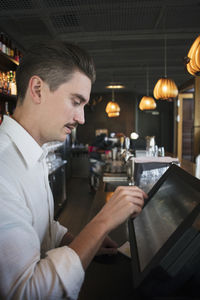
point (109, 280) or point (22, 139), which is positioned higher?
point (22, 139)

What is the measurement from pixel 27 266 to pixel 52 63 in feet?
2.12

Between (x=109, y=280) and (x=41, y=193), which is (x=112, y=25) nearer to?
(x=41, y=193)

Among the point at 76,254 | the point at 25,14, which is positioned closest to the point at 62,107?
the point at 76,254

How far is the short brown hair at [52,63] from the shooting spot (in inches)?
32.7

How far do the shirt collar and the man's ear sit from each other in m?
0.12

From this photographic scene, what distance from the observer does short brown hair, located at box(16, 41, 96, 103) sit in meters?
0.83

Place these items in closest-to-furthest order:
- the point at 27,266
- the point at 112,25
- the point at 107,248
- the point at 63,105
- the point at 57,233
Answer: the point at 27,266
the point at 63,105
the point at 107,248
the point at 57,233
the point at 112,25

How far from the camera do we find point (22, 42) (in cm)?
445

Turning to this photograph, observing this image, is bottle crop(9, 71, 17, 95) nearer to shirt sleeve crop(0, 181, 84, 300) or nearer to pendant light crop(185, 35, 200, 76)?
pendant light crop(185, 35, 200, 76)

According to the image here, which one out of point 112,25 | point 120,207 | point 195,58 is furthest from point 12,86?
point 120,207

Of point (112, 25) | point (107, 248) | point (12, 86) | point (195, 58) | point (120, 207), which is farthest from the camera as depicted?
point (112, 25)

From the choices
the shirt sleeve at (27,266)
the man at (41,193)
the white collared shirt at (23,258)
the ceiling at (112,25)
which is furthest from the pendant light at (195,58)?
the shirt sleeve at (27,266)

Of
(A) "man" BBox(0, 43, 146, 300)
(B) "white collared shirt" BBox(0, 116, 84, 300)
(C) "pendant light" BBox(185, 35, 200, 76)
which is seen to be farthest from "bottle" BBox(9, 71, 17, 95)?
(B) "white collared shirt" BBox(0, 116, 84, 300)

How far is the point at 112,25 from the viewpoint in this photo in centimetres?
369
